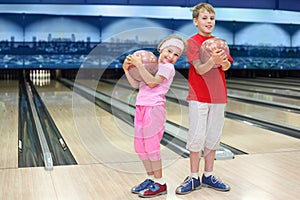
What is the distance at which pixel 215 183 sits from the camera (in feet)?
8.46

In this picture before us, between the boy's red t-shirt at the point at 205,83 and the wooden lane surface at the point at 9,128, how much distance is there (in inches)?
53.9

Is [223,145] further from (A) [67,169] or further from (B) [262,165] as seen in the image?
(A) [67,169]

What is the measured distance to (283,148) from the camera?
12.0ft

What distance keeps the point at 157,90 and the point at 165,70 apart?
0.11 m

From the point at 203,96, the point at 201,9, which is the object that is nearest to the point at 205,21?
the point at 201,9

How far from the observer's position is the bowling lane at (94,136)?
3.23 m

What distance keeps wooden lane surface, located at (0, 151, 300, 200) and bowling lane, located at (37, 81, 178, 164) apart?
0.75ft

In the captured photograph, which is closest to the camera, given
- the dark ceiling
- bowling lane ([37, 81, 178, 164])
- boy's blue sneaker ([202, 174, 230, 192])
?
boy's blue sneaker ([202, 174, 230, 192])

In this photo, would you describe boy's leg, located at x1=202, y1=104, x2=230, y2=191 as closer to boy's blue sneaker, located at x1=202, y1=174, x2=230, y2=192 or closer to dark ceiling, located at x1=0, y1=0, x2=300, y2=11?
boy's blue sneaker, located at x1=202, y1=174, x2=230, y2=192

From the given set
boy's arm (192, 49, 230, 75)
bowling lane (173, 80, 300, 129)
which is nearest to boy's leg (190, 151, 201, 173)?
boy's arm (192, 49, 230, 75)

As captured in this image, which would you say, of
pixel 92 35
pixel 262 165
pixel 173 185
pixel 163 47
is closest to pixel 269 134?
pixel 262 165

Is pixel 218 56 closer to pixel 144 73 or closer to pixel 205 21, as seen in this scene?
pixel 205 21

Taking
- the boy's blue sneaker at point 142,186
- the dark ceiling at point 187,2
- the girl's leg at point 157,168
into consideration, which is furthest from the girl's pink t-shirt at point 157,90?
the dark ceiling at point 187,2

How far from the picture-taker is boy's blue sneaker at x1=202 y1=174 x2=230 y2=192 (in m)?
2.56
